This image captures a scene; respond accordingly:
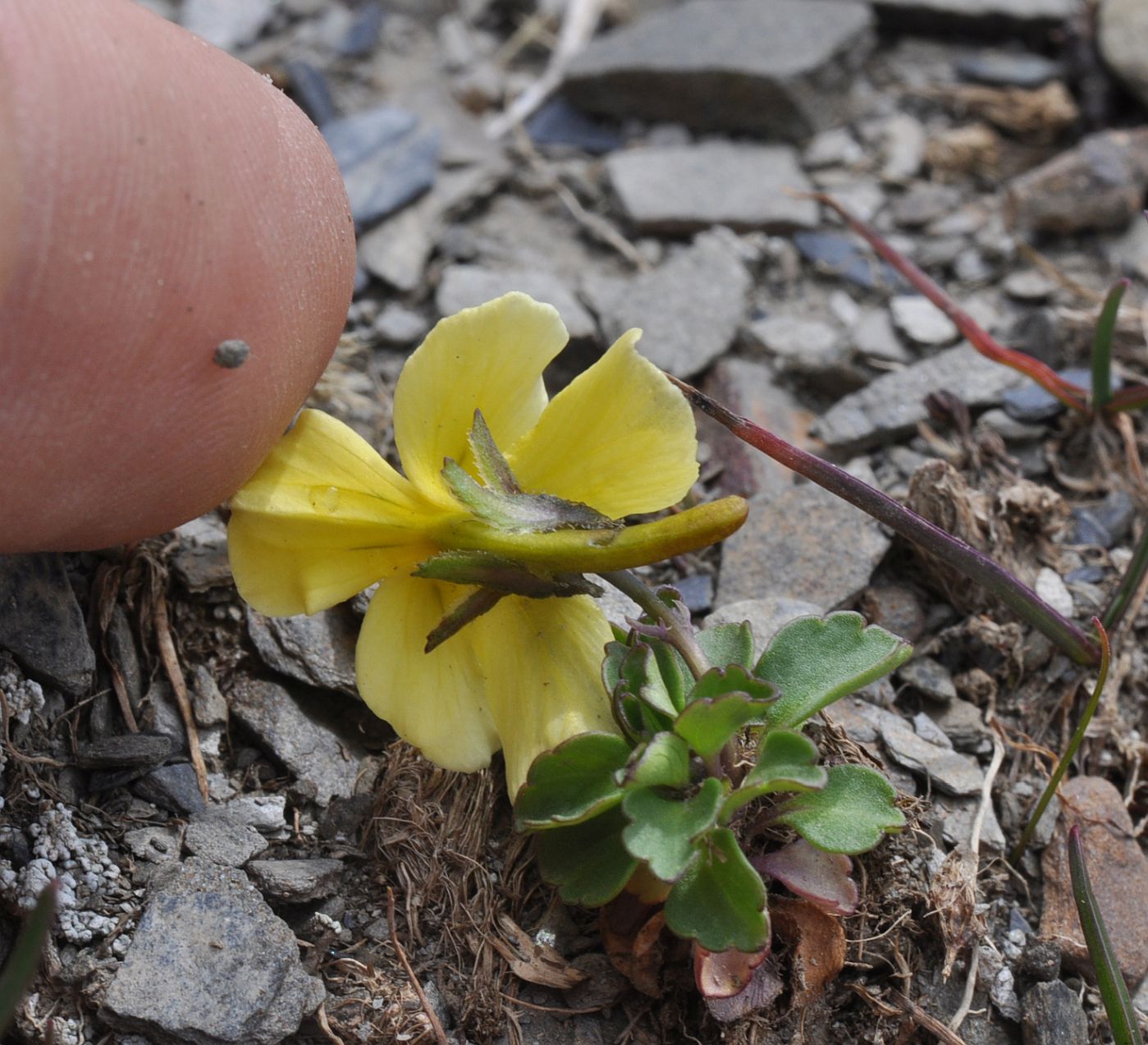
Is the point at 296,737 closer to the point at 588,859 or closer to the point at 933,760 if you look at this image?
the point at 588,859

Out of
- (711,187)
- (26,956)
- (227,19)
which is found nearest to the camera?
(26,956)

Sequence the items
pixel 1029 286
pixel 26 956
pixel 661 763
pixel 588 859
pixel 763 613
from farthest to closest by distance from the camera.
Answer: pixel 1029 286
pixel 763 613
pixel 588 859
pixel 661 763
pixel 26 956

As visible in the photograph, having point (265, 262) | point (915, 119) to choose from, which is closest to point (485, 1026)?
point (265, 262)

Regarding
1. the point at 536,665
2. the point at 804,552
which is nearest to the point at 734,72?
the point at 804,552

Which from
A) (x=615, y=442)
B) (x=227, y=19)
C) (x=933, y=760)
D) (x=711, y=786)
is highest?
(x=615, y=442)

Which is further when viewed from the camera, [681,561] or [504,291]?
[504,291]

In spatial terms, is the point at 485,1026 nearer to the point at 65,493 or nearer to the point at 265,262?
the point at 65,493

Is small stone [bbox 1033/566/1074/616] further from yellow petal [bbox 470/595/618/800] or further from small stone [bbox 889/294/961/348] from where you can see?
yellow petal [bbox 470/595/618/800]
